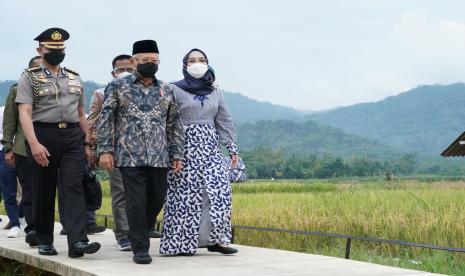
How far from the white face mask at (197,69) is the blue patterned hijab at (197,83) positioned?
41 millimetres

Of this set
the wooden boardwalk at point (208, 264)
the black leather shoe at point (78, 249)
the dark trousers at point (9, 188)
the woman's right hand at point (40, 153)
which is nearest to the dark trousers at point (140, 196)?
the wooden boardwalk at point (208, 264)

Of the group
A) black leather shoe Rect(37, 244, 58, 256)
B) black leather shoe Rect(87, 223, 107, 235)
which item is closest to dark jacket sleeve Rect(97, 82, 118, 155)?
black leather shoe Rect(37, 244, 58, 256)

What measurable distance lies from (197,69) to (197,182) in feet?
2.51

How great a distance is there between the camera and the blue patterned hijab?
5.56 metres

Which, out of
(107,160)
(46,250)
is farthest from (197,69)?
(46,250)

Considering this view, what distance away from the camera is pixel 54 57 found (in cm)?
529

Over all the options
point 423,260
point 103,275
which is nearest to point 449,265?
point 423,260

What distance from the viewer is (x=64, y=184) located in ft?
17.4

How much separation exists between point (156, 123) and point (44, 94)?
0.77 m

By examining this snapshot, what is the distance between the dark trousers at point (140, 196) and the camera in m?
5.09

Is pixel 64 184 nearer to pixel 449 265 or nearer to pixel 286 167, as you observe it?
pixel 449 265

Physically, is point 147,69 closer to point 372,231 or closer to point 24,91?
point 24,91

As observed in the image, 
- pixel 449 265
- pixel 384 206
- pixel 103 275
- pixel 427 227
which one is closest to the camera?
pixel 103 275

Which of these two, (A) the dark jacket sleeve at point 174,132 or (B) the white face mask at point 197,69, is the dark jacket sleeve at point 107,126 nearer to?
(A) the dark jacket sleeve at point 174,132
